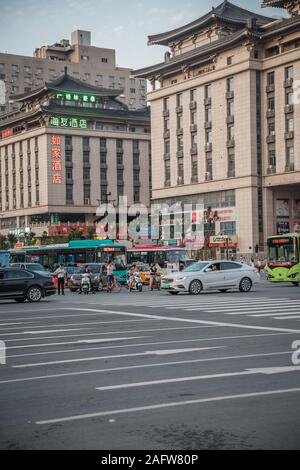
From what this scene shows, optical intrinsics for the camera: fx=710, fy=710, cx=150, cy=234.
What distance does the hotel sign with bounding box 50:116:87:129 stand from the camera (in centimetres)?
10610

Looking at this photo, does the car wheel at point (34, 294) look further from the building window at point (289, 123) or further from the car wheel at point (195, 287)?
the building window at point (289, 123)

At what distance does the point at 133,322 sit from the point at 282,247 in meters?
21.3

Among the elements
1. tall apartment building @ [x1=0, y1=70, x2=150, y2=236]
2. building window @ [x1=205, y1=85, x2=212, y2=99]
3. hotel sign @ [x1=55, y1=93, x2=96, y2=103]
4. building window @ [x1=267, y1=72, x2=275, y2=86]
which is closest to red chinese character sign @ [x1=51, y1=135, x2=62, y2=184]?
tall apartment building @ [x1=0, y1=70, x2=150, y2=236]

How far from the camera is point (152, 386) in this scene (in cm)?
894

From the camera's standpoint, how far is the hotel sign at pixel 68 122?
106100 millimetres

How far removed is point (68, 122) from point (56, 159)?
6075 mm

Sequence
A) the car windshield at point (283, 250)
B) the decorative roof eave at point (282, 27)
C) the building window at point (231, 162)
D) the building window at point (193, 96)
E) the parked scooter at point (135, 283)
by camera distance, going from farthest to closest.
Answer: the building window at point (193, 96) → the building window at point (231, 162) → the decorative roof eave at point (282, 27) → the car windshield at point (283, 250) → the parked scooter at point (135, 283)

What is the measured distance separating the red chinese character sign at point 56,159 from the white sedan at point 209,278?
77560mm

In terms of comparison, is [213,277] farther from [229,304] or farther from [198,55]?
[198,55]

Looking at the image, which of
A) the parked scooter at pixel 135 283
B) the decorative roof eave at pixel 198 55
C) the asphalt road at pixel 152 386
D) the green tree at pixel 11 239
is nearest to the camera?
the asphalt road at pixel 152 386

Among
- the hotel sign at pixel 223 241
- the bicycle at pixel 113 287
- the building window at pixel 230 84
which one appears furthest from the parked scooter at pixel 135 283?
the building window at pixel 230 84

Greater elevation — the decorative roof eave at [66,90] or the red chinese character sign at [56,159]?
the decorative roof eave at [66,90]
